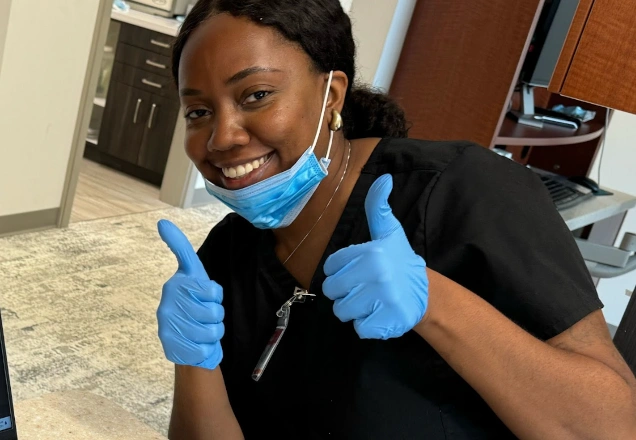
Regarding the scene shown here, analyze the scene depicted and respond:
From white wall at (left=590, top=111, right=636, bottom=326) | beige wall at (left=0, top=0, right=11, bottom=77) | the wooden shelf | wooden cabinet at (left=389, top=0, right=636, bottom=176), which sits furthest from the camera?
white wall at (left=590, top=111, right=636, bottom=326)

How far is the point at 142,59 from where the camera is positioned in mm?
3832

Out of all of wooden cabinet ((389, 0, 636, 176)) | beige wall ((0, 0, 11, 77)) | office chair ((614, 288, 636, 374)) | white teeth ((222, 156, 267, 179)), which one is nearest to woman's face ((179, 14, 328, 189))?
Result: white teeth ((222, 156, 267, 179))

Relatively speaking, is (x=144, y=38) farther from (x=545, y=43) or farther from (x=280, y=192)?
(x=280, y=192)

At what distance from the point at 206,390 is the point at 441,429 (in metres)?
0.33

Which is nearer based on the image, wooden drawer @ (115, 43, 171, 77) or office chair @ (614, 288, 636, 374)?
office chair @ (614, 288, 636, 374)

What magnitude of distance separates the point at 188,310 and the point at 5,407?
0.27 m

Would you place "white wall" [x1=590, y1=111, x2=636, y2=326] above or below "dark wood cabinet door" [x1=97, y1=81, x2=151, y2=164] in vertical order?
above

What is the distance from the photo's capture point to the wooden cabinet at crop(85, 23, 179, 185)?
379cm

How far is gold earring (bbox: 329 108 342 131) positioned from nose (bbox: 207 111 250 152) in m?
0.17

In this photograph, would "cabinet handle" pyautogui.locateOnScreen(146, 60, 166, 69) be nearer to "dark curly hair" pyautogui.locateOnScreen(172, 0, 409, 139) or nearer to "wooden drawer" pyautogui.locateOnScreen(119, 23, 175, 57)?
"wooden drawer" pyautogui.locateOnScreen(119, 23, 175, 57)

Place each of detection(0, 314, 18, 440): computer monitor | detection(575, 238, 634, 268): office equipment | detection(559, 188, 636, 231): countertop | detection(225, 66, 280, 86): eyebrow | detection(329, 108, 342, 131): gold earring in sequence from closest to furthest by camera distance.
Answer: detection(0, 314, 18, 440): computer monitor < detection(225, 66, 280, 86): eyebrow < detection(329, 108, 342, 131): gold earring < detection(559, 188, 636, 231): countertop < detection(575, 238, 634, 268): office equipment

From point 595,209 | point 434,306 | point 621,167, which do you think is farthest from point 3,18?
point 621,167

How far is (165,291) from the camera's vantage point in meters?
0.93

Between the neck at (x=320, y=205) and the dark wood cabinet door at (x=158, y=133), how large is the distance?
2.78m
